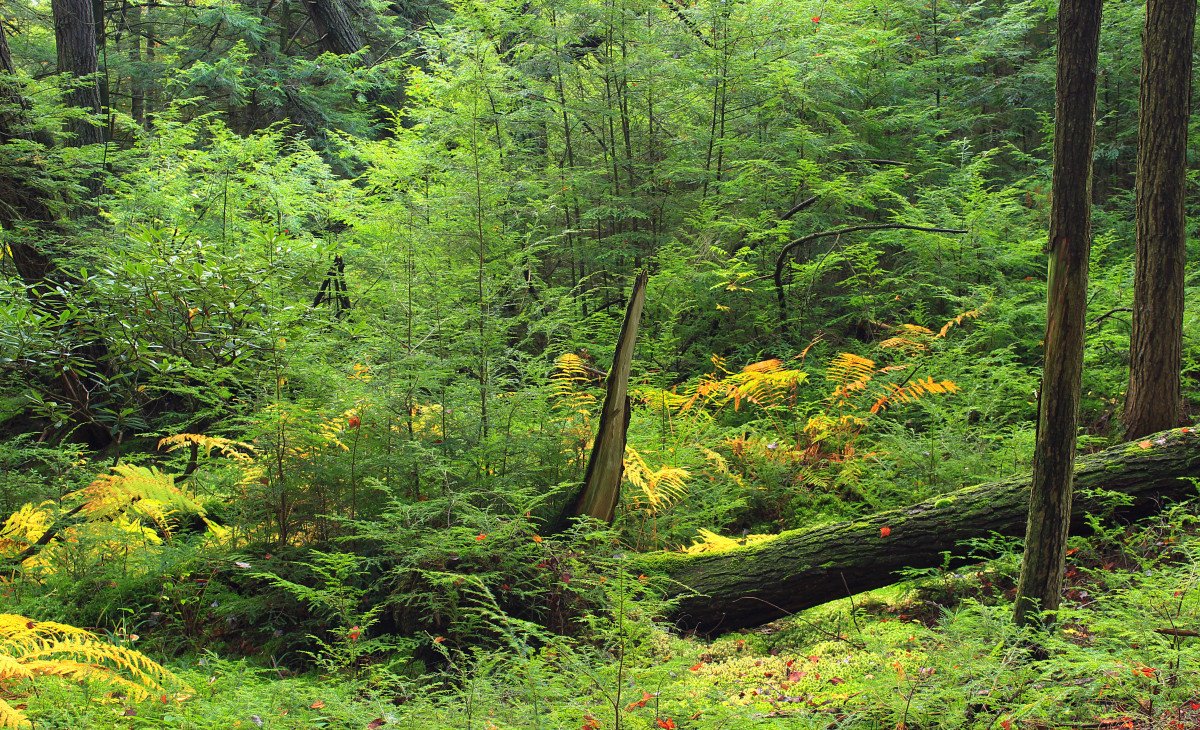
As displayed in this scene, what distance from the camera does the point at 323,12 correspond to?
43.5ft

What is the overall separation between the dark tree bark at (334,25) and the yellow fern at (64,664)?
1206 centimetres

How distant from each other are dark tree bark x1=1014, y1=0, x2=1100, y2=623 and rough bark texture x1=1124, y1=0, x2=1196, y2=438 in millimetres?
3184

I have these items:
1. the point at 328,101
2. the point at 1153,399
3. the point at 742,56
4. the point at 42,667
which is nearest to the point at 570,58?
the point at 742,56

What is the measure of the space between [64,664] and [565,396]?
3804 millimetres

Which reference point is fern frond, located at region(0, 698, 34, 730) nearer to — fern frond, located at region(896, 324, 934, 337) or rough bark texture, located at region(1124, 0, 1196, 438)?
rough bark texture, located at region(1124, 0, 1196, 438)

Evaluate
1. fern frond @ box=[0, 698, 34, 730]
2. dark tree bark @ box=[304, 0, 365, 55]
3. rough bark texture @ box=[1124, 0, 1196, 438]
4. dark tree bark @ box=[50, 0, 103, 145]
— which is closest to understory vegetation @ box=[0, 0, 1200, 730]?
fern frond @ box=[0, 698, 34, 730]

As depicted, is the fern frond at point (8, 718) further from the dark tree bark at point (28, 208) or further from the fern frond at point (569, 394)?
the dark tree bark at point (28, 208)

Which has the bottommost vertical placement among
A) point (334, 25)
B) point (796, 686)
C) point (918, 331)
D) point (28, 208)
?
point (796, 686)

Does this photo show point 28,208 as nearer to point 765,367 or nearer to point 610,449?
point 610,449

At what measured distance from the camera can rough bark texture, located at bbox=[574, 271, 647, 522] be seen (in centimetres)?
469

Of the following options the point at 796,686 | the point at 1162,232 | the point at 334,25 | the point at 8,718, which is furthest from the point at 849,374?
the point at 334,25

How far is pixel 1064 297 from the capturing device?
3137 millimetres

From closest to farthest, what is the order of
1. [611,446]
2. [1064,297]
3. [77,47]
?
[1064,297], [611,446], [77,47]

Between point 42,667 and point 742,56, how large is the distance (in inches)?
337
